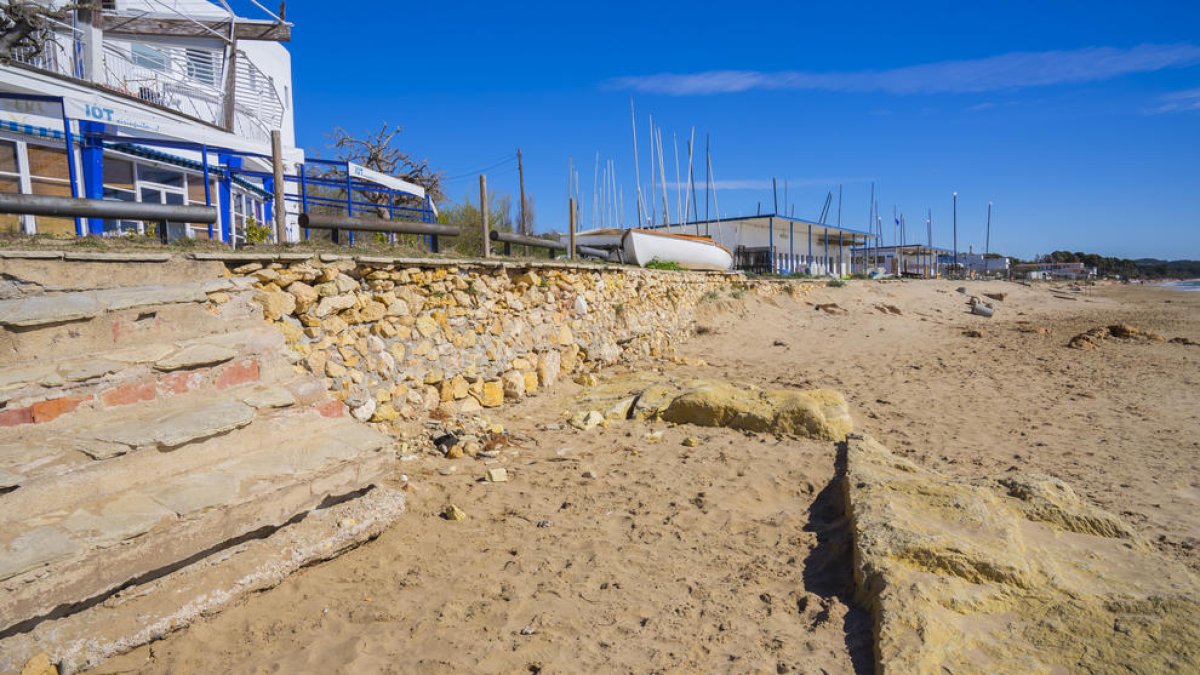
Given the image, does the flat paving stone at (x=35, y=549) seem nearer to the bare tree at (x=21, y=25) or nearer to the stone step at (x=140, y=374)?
the stone step at (x=140, y=374)

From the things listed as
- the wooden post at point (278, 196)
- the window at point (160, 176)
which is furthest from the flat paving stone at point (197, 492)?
the window at point (160, 176)

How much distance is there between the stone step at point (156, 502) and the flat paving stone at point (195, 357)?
0.38m

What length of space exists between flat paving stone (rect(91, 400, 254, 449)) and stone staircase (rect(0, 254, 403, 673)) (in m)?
0.01

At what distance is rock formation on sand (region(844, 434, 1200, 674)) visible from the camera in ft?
8.98

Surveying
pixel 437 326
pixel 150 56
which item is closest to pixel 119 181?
pixel 150 56

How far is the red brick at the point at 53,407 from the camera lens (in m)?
3.74

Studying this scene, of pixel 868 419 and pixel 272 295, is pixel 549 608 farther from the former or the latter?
pixel 868 419

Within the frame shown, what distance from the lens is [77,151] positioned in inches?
432

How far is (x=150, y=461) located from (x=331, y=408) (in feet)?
5.33

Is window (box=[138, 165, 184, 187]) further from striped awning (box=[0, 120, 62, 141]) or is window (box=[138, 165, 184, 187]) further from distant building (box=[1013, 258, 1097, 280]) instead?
distant building (box=[1013, 258, 1097, 280])

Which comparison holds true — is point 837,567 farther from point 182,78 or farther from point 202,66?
point 202,66

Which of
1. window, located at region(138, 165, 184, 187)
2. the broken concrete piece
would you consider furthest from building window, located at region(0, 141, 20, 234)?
the broken concrete piece

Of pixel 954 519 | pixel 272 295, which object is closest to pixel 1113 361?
pixel 954 519

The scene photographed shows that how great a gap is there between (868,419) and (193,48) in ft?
65.6
